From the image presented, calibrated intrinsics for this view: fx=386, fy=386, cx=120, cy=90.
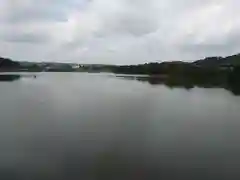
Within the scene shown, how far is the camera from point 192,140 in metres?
7.26

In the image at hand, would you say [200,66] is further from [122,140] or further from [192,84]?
[122,140]

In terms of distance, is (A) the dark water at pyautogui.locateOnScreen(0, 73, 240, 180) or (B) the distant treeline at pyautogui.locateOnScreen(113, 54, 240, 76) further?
(B) the distant treeline at pyautogui.locateOnScreen(113, 54, 240, 76)

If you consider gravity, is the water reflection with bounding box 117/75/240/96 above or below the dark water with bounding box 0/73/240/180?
above

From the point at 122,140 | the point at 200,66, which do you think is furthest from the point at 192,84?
the point at 122,140

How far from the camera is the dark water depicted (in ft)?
17.9

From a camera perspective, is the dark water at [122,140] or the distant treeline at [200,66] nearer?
the dark water at [122,140]

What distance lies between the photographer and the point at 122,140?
7.21m

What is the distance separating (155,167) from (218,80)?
23.9ft

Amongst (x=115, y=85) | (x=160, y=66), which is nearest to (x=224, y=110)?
(x=160, y=66)

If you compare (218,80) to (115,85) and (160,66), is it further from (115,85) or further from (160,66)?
(115,85)

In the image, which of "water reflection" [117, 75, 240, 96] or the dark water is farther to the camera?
"water reflection" [117, 75, 240, 96]

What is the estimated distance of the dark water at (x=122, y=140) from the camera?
5461 millimetres

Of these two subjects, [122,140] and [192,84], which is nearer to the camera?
[122,140]

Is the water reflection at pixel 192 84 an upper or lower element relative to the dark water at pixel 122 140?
upper
